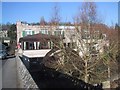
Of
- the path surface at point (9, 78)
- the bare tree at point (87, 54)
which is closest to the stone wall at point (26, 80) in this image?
the path surface at point (9, 78)

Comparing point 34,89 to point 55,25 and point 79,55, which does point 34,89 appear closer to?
point 79,55

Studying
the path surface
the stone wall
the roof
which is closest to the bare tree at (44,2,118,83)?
the roof

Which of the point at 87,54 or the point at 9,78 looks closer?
the point at 9,78

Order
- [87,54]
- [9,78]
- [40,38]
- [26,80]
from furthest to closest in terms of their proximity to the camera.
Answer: [40,38] → [87,54] → [9,78] → [26,80]

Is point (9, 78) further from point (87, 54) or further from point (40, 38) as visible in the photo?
point (40, 38)

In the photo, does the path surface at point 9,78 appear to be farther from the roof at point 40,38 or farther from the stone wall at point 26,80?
the roof at point 40,38

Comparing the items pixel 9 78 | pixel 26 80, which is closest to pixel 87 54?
pixel 9 78

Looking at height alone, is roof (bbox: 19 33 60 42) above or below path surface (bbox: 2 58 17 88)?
above

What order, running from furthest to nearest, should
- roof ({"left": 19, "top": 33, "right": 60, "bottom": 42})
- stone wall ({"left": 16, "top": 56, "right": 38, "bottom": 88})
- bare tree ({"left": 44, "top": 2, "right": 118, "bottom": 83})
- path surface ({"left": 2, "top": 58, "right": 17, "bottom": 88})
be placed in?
1. roof ({"left": 19, "top": 33, "right": 60, "bottom": 42})
2. bare tree ({"left": 44, "top": 2, "right": 118, "bottom": 83})
3. path surface ({"left": 2, "top": 58, "right": 17, "bottom": 88})
4. stone wall ({"left": 16, "top": 56, "right": 38, "bottom": 88})

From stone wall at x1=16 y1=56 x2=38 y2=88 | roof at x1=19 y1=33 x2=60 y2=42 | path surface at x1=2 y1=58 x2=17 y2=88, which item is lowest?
path surface at x1=2 y1=58 x2=17 y2=88

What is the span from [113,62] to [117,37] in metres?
2.22

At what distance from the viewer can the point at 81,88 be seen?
1590cm

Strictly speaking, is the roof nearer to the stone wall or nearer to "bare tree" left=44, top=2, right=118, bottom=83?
"bare tree" left=44, top=2, right=118, bottom=83

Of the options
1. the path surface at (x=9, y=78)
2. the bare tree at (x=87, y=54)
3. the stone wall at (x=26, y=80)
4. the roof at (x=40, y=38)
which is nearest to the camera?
the stone wall at (x=26, y=80)
